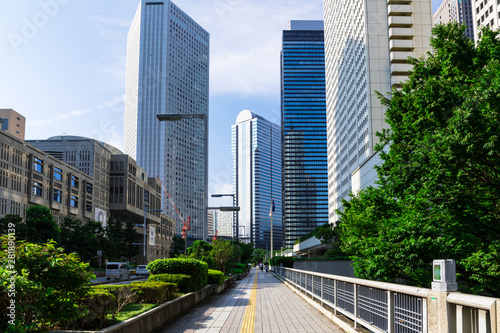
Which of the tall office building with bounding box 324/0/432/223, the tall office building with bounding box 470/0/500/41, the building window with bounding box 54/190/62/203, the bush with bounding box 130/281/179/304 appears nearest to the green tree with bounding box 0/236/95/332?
the bush with bounding box 130/281/179/304

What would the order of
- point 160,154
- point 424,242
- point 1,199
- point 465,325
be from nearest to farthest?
1. point 465,325
2. point 424,242
3. point 1,199
4. point 160,154

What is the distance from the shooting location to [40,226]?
53188 mm

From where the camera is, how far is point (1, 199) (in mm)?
58344

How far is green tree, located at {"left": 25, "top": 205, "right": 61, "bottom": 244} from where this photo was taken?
51531 millimetres

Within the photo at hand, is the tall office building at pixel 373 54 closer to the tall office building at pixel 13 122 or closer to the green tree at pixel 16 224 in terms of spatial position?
the green tree at pixel 16 224

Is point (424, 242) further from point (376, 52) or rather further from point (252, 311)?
point (376, 52)

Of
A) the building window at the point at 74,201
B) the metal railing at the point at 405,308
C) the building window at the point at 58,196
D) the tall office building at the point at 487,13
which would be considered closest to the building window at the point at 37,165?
the building window at the point at 58,196

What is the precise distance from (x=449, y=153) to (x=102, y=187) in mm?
92516

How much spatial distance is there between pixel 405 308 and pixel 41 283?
17.9 feet

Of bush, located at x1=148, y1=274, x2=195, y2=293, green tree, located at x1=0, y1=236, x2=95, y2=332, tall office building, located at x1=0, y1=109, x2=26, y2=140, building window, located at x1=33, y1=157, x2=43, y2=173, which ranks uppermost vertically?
tall office building, located at x1=0, y1=109, x2=26, y2=140

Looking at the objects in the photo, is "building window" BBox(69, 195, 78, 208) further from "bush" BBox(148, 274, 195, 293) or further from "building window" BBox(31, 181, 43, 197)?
"bush" BBox(148, 274, 195, 293)

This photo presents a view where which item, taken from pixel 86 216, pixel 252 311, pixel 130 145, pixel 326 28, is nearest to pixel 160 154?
pixel 130 145

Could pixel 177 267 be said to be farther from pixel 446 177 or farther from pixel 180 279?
pixel 446 177

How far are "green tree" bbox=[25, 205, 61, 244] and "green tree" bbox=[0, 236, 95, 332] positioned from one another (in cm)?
4963
